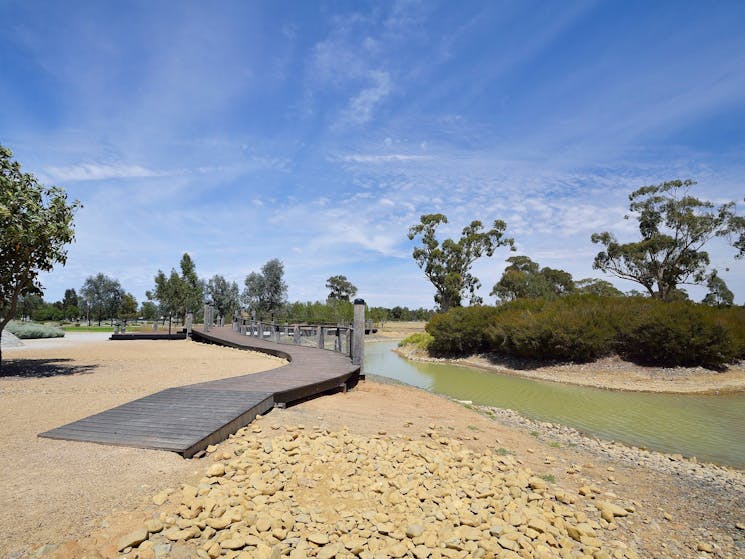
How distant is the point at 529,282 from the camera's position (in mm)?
45719

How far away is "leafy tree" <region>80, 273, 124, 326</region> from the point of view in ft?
220

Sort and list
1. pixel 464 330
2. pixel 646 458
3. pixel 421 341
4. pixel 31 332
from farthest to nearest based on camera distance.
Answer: pixel 421 341 < pixel 31 332 < pixel 464 330 < pixel 646 458

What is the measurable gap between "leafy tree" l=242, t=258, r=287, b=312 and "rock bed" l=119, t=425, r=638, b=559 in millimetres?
50290

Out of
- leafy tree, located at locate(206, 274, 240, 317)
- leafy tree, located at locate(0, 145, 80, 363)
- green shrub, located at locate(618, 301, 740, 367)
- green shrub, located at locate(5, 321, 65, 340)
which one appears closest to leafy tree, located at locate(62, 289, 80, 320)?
leafy tree, located at locate(206, 274, 240, 317)

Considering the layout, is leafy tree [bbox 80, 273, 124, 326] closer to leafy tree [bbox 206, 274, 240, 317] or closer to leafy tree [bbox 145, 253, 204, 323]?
leafy tree [bbox 206, 274, 240, 317]

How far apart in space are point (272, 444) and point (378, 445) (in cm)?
127

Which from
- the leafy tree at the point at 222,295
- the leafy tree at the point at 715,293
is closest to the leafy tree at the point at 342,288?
the leafy tree at the point at 222,295

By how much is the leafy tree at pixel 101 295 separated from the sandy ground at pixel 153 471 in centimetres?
6842

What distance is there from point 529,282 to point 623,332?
95.6 feet

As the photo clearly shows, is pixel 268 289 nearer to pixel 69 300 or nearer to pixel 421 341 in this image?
pixel 421 341

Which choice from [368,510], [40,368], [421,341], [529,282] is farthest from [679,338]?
[529,282]

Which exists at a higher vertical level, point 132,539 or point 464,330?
point 464,330

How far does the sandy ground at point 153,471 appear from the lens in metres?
3.07

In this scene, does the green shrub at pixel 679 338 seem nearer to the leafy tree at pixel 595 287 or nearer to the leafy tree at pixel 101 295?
the leafy tree at pixel 595 287
